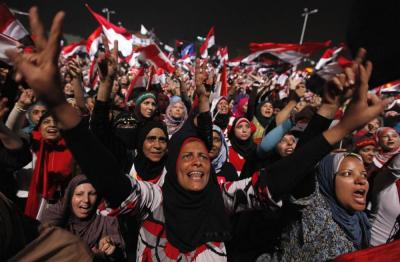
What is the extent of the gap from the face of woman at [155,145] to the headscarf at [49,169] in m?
0.81

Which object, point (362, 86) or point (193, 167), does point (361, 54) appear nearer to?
point (362, 86)

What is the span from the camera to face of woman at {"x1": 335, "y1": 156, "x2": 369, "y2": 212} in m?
2.03

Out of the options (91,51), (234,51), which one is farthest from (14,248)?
(234,51)

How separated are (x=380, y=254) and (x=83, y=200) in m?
2.00

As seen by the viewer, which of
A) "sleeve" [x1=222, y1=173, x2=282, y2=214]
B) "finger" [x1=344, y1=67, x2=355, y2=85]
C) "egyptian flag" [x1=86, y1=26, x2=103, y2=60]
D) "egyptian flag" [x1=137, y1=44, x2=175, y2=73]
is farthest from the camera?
"egyptian flag" [x1=86, y1=26, x2=103, y2=60]

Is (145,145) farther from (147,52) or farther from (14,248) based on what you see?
(147,52)

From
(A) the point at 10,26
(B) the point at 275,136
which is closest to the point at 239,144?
(B) the point at 275,136

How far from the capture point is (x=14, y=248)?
1133 millimetres

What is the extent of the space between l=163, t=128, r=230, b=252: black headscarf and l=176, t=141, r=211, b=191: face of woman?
0.12 ft

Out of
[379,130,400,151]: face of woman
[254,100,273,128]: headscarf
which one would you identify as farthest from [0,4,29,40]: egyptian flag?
[379,130,400,151]: face of woman

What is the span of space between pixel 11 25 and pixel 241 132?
2.76 meters

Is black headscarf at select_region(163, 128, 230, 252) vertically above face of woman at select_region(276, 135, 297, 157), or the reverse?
face of woman at select_region(276, 135, 297, 157)

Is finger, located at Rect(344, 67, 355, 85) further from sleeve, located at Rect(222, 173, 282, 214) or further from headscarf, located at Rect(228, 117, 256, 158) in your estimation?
headscarf, located at Rect(228, 117, 256, 158)

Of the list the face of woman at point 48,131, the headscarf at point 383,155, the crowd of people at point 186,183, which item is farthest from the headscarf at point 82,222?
the headscarf at point 383,155
